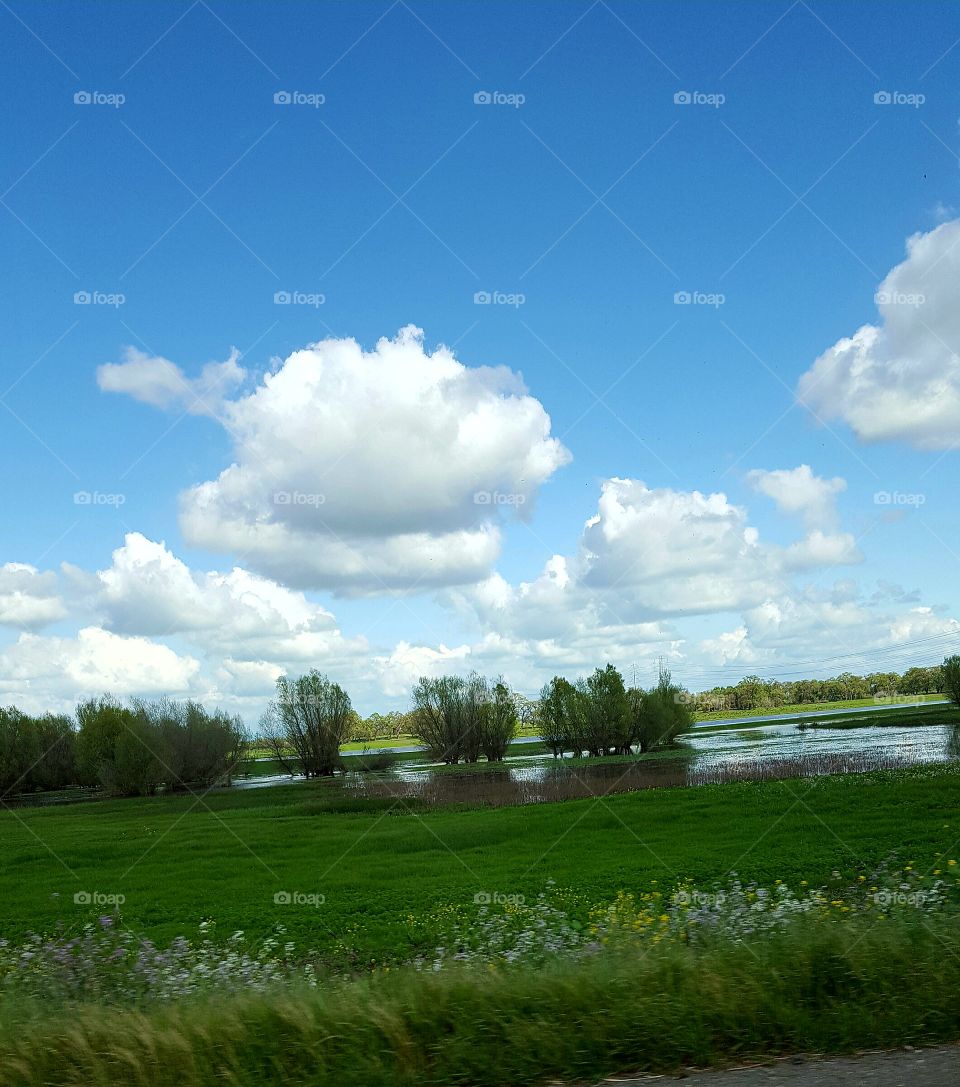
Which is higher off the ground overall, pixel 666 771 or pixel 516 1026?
pixel 516 1026

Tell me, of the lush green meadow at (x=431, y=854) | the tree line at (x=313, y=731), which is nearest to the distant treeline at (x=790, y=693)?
the tree line at (x=313, y=731)

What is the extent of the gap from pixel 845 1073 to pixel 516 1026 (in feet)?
5.91

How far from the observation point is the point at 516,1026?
529 centimetres

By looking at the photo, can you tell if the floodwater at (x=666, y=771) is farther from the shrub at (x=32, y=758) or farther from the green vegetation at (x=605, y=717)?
the shrub at (x=32, y=758)

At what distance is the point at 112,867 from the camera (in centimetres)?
3312

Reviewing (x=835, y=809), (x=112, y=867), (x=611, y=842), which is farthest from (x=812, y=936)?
(x=112, y=867)

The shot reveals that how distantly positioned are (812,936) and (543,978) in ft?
7.14

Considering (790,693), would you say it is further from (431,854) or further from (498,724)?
(431,854)

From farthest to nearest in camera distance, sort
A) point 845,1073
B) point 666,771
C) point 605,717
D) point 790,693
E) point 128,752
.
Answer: point 790,693 < point 605,717 < point 128,752 < point 666,771 < point 845,1073

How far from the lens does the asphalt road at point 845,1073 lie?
4496 mm

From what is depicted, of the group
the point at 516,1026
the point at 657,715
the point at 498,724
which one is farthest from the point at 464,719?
the point at 516,1026

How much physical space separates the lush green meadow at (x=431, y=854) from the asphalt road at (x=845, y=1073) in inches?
452

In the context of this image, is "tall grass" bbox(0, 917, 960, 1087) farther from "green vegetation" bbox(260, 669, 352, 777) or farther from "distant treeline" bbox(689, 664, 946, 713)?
"distant treeline" bbox(689, 664, 946, 713)

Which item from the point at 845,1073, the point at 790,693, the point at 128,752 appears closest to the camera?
the point at 845,1073
